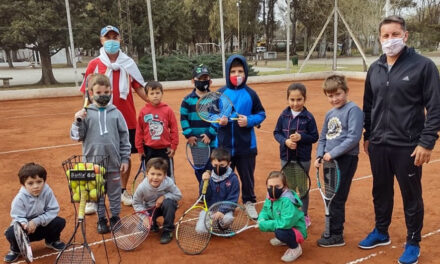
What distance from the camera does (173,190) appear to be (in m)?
4.71

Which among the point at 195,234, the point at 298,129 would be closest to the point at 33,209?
the point at 195,234

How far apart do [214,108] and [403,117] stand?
2.08 metres

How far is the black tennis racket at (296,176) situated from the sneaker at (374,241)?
794 millimetres

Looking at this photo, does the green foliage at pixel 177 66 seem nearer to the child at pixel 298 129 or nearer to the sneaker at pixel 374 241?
the child at pixel 298 129

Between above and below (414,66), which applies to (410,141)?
below

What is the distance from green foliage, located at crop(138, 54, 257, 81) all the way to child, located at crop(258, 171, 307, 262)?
19884 millimetres

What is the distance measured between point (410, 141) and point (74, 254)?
3588mm

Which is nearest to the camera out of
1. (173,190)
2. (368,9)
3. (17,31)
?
(173,190)

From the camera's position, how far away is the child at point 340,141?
→ 4012 millimetres

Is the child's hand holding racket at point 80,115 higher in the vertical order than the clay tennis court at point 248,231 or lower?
higher

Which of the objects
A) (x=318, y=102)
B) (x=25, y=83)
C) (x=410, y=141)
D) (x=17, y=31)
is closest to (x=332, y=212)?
(x=410, y=141)

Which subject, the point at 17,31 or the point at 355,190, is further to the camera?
the point at 17,31

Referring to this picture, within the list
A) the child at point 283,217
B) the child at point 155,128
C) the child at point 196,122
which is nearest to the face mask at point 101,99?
the child at point 155,128

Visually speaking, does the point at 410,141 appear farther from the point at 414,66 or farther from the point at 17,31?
the point at 17,31
